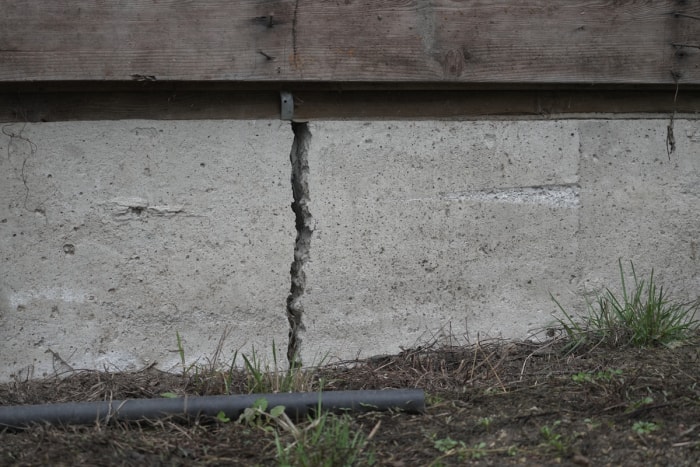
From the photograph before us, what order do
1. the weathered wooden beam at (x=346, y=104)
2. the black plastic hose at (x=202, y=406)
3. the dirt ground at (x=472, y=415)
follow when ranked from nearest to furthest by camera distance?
the dirt ground at (x=472, y=415), the black plastic hose at (x=202, y=406), the weathered wooden beam at (x=346, y=104)

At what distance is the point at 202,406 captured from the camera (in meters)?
2.60

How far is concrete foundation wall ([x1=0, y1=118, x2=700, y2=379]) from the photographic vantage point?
2.97 meters

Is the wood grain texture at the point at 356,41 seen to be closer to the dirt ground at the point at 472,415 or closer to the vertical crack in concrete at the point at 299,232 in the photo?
the vertical crack in concrete at the point at 299,232

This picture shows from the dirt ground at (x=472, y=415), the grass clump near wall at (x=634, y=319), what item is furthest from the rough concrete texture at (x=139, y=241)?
the grass clump near wall at (x=634, y=319)

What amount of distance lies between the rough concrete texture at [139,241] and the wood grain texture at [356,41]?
0.25m

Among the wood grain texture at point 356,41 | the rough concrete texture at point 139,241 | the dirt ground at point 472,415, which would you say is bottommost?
the dirt ground at point 472,415

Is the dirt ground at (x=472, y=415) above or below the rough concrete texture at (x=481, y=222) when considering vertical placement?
below

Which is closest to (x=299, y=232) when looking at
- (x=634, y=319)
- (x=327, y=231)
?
(x=327, y=231)

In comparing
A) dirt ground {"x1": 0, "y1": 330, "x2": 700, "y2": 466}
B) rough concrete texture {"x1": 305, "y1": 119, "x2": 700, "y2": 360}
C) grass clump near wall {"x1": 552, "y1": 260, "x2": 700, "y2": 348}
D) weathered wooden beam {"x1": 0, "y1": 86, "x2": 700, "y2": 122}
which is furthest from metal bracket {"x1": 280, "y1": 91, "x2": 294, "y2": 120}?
grass clump near wall {"x1": 552, "y1": 260, "x2": 700, "y2": 348}

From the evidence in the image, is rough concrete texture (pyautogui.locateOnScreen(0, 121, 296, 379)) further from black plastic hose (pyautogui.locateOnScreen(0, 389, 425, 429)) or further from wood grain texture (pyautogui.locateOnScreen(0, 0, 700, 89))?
black plastic hose (pyautogui.locateOnScreen(0, 389, 425, 429))

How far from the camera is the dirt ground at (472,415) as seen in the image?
2.32 meters

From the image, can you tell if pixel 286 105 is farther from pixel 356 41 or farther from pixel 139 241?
pixel 139 241

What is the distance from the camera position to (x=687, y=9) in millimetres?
3281

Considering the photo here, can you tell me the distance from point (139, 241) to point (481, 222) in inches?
55.7
